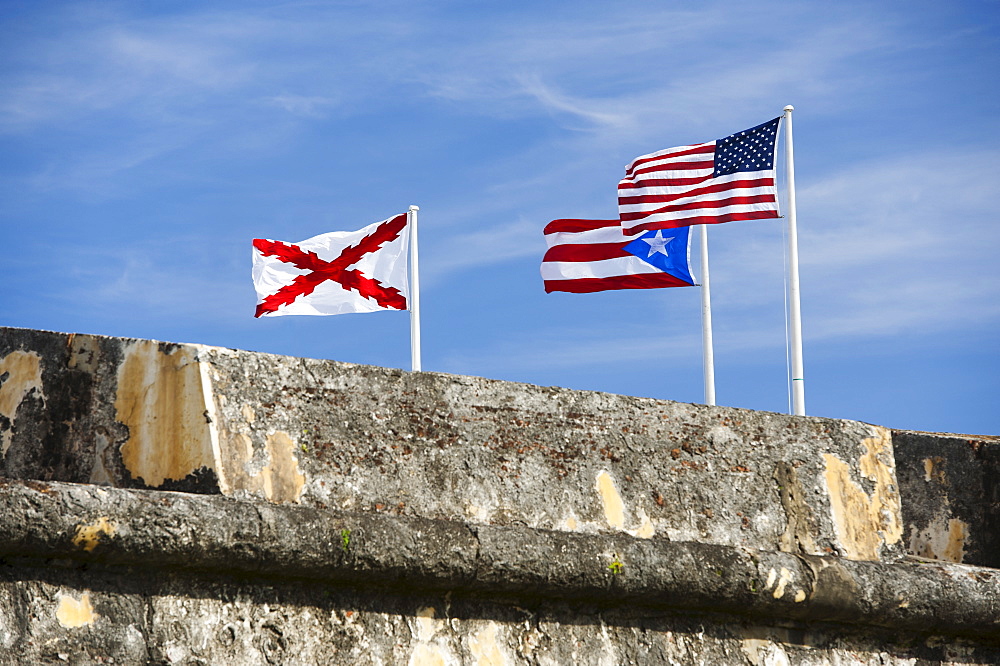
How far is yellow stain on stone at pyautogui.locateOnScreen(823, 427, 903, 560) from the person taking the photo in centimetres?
402

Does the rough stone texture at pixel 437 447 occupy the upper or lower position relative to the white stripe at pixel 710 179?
lower

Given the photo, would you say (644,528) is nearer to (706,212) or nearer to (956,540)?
(956,540)

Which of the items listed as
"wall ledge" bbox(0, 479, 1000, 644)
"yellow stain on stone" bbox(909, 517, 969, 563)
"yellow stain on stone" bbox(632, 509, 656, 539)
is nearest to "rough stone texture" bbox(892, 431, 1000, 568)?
"yellow stain on stone" bbox(909, 517, 969, 563)

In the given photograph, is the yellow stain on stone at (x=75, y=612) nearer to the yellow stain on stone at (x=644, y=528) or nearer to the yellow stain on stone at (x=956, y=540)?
the yellow stain on stone at (x=644, y=528)

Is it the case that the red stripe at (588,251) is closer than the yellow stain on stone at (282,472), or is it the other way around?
the yellow stain on stone at (282,472)

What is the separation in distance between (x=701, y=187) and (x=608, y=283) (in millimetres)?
970

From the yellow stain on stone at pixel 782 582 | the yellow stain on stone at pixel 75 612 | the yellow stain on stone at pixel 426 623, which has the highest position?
the yellow stain on stone at pixel 782 582

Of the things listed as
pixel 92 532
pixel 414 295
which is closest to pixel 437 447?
pixel 92 532

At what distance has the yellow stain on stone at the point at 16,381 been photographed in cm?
321

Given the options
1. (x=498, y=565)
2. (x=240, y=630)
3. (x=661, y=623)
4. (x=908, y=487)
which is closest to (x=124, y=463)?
(x=240, y=630)

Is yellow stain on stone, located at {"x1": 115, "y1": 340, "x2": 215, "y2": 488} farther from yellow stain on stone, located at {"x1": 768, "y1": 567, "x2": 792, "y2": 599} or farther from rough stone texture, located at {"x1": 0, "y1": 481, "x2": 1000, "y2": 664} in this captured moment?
yellow stain on stone, located at {"x1": 768, "y1": 567, "x2": 792, "y2": 599}

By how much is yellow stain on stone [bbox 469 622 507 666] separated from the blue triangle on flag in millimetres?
5972

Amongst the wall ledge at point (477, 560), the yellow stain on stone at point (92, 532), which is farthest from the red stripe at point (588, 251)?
the yellow stain on stone at point (92, 532)

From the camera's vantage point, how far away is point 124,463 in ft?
10.5
